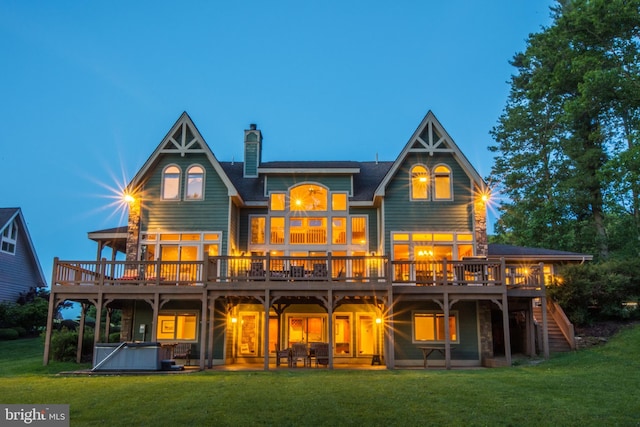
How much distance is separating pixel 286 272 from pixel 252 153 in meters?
7.96

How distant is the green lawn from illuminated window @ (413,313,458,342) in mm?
5171

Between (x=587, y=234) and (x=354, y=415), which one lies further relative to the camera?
(x=587, y=234)

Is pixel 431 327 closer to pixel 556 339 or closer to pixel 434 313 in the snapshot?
pixel 434 313

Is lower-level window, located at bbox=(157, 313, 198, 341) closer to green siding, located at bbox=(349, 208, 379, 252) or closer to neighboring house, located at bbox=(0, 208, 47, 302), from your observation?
green siding, located at bbox=(349, 208, 379, 252)

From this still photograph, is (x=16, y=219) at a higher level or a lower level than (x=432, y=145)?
lower

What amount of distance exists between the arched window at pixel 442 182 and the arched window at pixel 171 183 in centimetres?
1021

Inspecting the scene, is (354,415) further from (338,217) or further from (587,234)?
(587,234)

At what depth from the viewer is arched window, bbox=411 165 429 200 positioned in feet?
70.0

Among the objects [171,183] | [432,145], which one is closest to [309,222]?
[171,183]

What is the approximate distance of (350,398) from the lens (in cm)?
1091

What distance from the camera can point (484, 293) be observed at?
18.3 meters

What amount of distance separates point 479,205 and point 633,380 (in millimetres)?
9580

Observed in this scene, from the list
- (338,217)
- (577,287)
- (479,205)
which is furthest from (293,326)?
(577,287)

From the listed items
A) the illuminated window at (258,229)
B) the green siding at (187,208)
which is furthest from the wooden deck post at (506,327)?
the green siding at (187,208)
